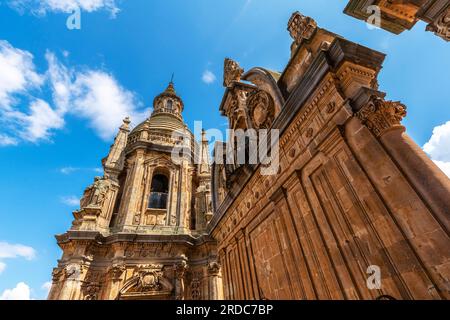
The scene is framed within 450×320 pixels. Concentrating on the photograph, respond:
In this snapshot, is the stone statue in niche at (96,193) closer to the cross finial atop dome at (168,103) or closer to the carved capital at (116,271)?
the carved capital at (116,271)

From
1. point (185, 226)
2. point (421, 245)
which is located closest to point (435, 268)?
point (421, 245)

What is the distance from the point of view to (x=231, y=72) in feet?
40.6

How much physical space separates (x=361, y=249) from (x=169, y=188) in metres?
17.1

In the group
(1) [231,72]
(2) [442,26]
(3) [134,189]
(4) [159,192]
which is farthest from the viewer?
(4) [159,192]

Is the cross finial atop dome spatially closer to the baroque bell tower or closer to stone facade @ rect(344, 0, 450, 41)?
the baroque bell tower

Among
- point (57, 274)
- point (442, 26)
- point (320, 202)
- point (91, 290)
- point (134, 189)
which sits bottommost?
point (320, 202)

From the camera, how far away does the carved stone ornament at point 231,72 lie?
476 inches

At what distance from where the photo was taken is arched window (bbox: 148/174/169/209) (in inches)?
740

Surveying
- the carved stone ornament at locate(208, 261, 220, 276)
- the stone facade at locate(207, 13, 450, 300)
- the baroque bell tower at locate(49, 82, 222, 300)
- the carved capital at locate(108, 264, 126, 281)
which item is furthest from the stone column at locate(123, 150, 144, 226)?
the stone facade at locate(207, 13, 450, 300)

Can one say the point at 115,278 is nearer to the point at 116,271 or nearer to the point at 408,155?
the point at 116,271

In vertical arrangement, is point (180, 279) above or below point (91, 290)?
above

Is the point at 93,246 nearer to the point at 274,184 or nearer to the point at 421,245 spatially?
the point at 274,184

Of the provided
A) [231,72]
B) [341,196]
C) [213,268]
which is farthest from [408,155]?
[213,268]

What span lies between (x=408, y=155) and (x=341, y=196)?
Answer: 130cm
